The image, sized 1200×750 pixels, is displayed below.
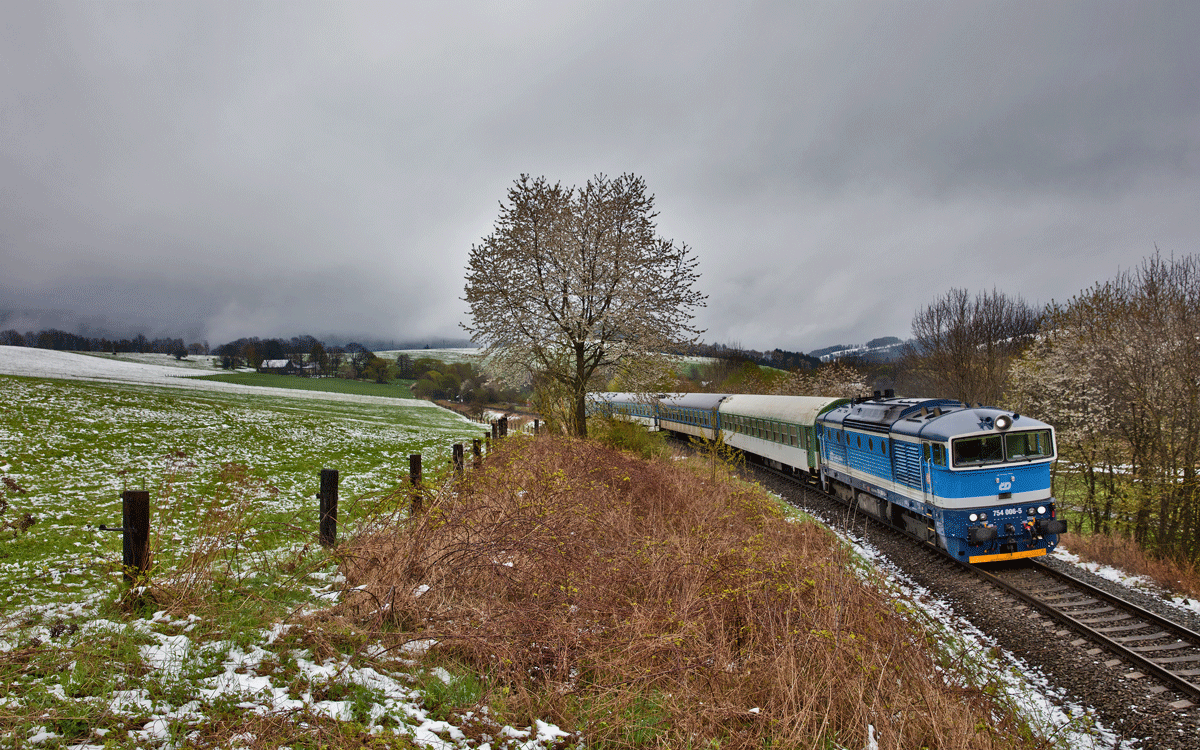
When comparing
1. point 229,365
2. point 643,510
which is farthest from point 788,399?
point 229,365

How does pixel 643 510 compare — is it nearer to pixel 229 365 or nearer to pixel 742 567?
pixel 742 567

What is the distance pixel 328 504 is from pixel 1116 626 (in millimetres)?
11294

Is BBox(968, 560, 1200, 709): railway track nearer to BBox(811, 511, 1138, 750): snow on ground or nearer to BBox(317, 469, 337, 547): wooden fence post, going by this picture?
BBox(811, 511, 1138, 750): snow on ground

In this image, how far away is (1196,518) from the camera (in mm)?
13289

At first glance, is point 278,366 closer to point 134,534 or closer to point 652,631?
point 134,534

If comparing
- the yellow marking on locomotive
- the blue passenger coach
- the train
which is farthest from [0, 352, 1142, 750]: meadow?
the train

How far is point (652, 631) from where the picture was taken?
4891 millimetres

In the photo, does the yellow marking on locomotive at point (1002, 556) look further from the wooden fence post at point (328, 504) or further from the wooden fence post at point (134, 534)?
the wooden fence post at point (134, 534)

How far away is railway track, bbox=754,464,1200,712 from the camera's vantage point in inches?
260

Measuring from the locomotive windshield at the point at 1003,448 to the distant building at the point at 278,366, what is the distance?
8436cm

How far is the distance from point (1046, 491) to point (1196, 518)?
7.22 metres

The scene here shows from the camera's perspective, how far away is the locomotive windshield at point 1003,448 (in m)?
10.1

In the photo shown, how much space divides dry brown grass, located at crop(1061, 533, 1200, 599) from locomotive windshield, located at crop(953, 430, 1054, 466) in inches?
122

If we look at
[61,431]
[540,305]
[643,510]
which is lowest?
[643,510]
